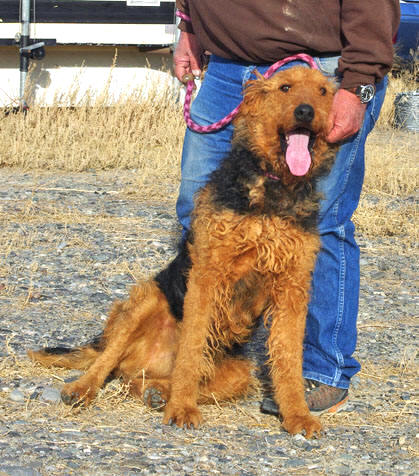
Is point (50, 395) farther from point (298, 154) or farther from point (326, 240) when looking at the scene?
point (298, 154)

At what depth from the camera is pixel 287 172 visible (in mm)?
3814

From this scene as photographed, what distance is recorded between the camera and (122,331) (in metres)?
4.27

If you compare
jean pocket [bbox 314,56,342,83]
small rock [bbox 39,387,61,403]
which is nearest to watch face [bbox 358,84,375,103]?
jean pocket [bbox 314,56,342,83]

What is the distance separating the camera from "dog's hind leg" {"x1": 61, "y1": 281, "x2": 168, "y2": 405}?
4145 mm

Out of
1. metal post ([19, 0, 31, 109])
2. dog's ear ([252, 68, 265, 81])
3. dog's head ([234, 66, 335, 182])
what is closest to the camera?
dog's head ([234, 66, 335, 182])

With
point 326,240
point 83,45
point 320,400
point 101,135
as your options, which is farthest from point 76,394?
point 83,45

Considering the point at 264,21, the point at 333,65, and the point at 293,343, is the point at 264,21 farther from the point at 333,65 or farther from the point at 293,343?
the point at 293,343

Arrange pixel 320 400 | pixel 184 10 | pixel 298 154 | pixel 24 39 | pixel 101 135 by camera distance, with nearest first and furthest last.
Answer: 1. pixel 298 154
2. pixel 320 400
3. pixel 184 10
4. pixel 101 135
5. pixel 24 39

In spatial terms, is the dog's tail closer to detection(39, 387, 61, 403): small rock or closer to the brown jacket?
detection(39, 387, 61, 403): small rock

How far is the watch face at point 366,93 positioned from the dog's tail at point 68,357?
193 centimetres

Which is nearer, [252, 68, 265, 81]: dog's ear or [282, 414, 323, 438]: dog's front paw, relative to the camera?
[282, 414, 323, 438]: dog's front paw

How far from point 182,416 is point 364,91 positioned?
1.74 m


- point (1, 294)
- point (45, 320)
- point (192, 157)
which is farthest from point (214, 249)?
point (1, 294)

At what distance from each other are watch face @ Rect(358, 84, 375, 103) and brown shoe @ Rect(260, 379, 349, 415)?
1.49m
